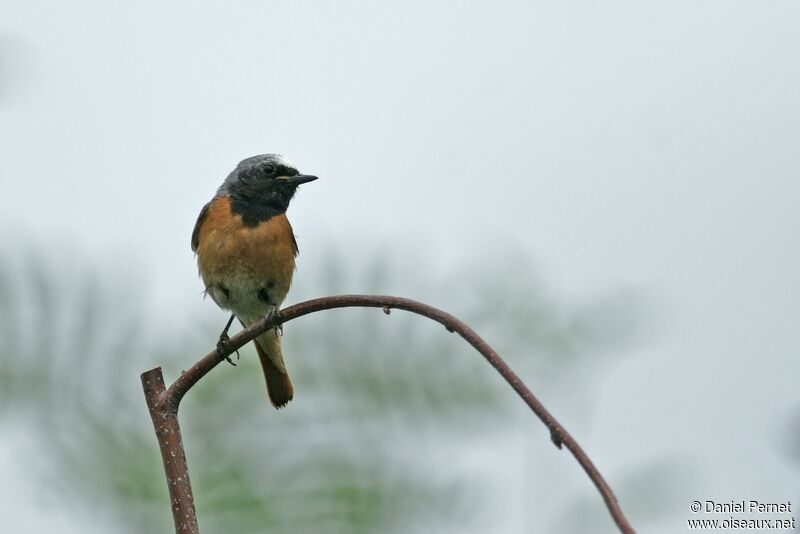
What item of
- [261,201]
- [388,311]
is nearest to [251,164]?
[261,201]

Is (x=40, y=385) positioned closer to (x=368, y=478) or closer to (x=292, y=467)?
(x=292, y=467)

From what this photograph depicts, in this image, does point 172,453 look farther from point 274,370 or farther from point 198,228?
point 198,228

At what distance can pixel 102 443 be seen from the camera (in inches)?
126

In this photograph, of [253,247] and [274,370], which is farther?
[253,247]

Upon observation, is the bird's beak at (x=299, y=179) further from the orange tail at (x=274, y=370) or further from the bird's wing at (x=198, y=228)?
the orange tail at (x=274, y=370)

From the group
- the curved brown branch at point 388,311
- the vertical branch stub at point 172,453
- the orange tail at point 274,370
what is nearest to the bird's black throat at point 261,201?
the orange tail at point 274,370

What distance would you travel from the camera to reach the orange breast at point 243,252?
172 inches

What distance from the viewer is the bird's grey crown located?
15.3ft

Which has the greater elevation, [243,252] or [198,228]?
[198,228]

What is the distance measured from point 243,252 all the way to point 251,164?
0.54 m

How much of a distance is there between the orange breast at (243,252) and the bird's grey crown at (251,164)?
0.86 ft

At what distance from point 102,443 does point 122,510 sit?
0.88 ft

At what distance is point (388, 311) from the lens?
1677 millimetres

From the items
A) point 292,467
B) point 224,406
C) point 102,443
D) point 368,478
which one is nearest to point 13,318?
point 102,443
